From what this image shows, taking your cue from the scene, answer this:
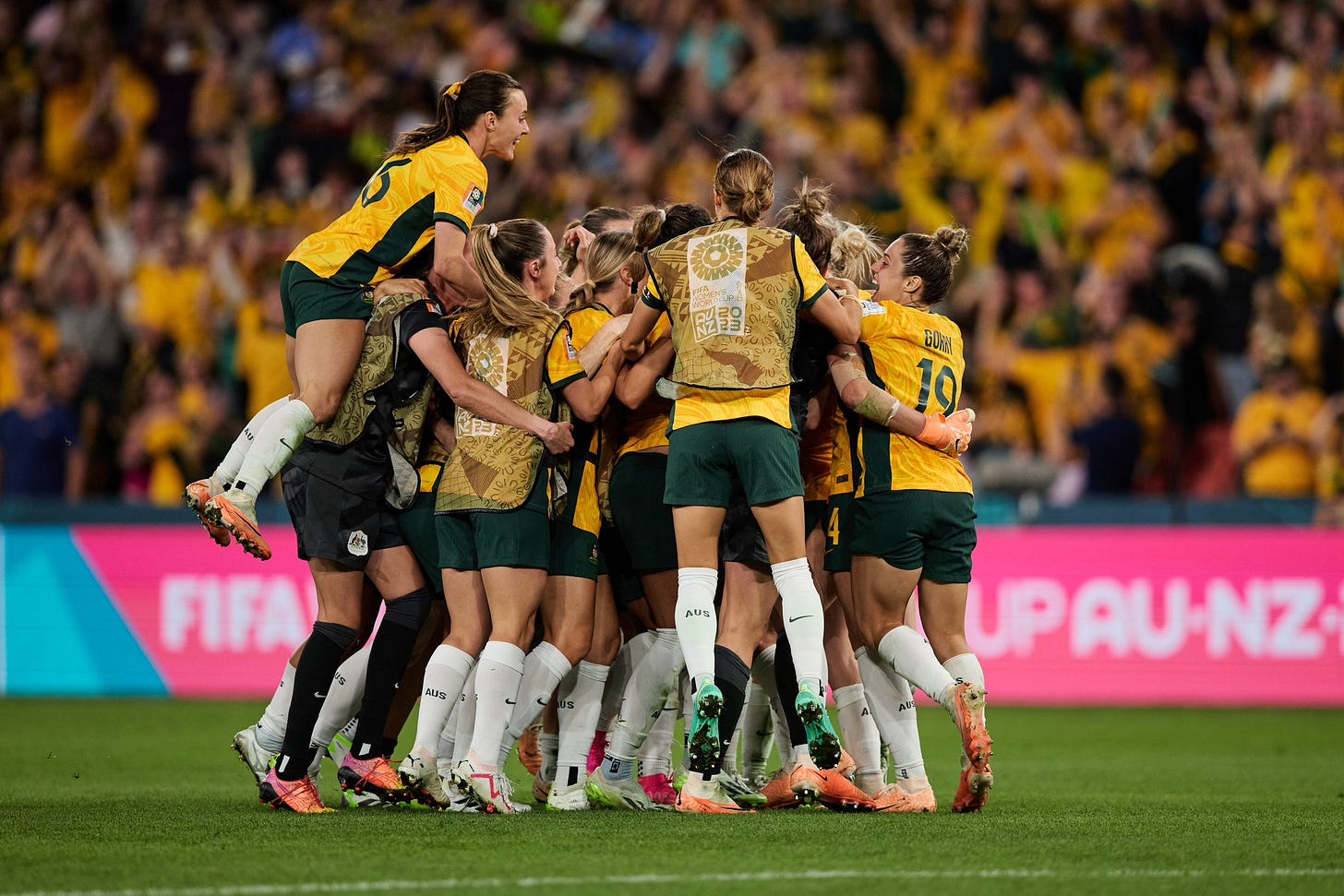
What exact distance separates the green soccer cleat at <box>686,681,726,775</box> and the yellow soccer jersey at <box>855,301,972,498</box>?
1.19 metres

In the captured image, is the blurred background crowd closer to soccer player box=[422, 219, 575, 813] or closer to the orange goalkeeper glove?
the orange goalkeeper glove

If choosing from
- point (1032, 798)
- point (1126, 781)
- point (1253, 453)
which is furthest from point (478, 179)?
point (1253, 453)

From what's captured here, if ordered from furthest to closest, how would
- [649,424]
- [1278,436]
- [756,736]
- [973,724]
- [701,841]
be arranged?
[1278,436] → [756,736] → [649,424] → [973,724] → [701,841]

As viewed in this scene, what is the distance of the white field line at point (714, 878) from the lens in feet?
14.0

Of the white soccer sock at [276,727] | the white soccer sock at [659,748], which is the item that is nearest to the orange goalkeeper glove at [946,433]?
the white soccer sock at [659,748]

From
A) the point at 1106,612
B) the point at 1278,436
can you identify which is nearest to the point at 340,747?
the point at 1106,612

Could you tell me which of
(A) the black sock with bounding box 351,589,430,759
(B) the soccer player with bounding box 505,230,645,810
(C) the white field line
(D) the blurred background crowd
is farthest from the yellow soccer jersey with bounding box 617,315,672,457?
(D) the blurred background crowd

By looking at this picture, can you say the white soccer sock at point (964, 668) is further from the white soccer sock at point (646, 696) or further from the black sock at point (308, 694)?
the black sock at point (308, 694)

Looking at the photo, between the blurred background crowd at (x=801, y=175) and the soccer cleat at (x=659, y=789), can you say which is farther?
the blurred background crowd at (x=801, y=175)

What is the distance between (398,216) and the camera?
6.42 meters

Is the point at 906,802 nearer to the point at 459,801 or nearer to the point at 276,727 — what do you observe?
the point at 459,801

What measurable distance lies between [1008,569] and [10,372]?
347 inches

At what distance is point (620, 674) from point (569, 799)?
680 millimetres

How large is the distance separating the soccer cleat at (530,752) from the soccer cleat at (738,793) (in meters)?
1.14
